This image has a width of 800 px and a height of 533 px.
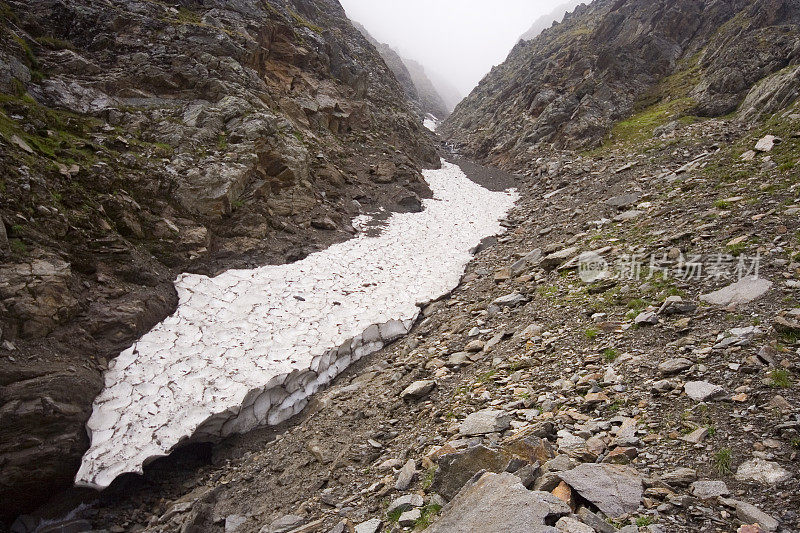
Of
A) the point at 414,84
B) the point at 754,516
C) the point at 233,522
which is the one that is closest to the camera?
the point at 754,516

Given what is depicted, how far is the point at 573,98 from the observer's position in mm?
41969

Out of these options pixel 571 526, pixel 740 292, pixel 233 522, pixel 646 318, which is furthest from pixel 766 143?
pixel 233 522

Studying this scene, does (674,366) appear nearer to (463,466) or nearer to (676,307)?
(676,307)

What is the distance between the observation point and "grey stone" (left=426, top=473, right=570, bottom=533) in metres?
4.17

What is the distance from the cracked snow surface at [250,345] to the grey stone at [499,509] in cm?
648

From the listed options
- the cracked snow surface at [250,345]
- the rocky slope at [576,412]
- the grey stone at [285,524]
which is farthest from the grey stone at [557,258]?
the grey stone at [285,524]

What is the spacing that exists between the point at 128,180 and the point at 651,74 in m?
51.9

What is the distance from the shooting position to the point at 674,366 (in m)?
6.35

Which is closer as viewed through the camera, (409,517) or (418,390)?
(409,517)

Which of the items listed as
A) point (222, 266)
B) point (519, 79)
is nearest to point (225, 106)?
point (222, 266)

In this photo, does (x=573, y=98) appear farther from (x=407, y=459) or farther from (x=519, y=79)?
(x=407, y=459)

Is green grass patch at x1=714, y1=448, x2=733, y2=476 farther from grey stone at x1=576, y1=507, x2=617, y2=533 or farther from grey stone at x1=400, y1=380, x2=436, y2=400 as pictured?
grey stone at x1=400, y1=380, x2=436, y2=400

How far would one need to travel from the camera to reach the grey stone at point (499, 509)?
4.17m

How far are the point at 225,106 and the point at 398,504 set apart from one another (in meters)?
19.5
